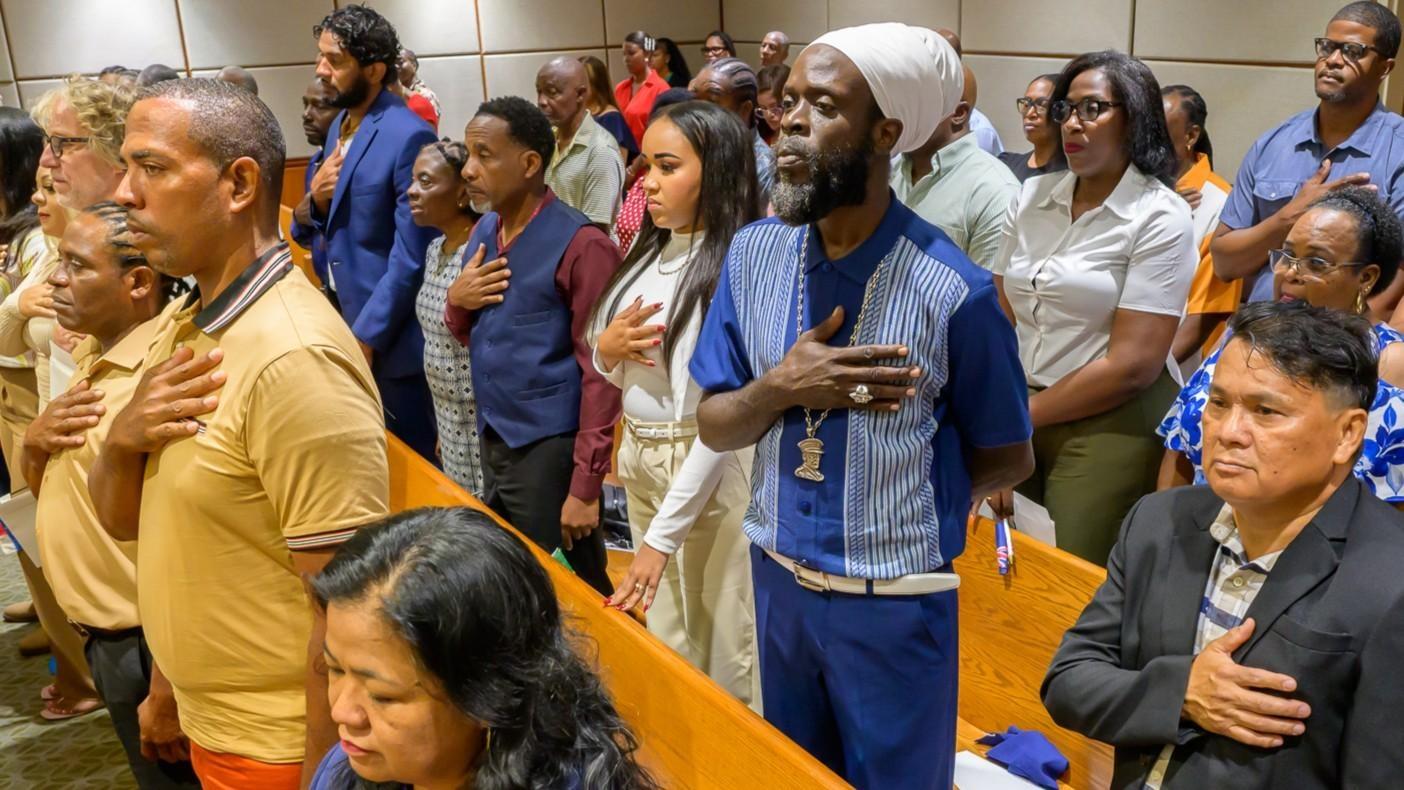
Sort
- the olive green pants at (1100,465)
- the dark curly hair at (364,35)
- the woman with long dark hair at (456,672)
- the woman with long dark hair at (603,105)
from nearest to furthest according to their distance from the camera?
the woman with long dark hair at (456,672) → the olive green pants at (1100,465) → the dark curly hair at (364,35) → the woman with long dark hair at (603,105)

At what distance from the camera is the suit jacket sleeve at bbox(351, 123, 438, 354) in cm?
347

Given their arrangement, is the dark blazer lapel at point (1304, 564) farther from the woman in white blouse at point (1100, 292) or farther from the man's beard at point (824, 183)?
A: the woman in white blouse at point (1100, 292)

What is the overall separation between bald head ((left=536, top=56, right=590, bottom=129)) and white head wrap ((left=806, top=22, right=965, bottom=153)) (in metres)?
4.07

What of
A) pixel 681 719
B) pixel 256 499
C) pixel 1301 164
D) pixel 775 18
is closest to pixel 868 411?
pixel 681 719

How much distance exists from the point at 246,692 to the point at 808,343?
98cm

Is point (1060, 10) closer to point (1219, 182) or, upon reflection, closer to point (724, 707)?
point (1219, 182)

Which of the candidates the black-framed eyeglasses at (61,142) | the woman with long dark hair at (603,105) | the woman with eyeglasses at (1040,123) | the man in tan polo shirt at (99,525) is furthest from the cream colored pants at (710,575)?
the woman with long dark hair at (603,105)

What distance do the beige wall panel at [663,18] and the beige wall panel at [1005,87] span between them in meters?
3.67

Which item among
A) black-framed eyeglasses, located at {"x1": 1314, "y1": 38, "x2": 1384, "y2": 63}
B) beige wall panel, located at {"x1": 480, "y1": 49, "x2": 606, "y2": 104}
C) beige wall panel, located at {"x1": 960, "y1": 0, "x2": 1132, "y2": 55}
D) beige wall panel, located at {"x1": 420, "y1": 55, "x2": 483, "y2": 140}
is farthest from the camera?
beige wall panel, located at {"x1": 480, "y1": 49, "x2": 606, "y2": 104}

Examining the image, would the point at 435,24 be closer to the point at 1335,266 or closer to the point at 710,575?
the point at 710,575

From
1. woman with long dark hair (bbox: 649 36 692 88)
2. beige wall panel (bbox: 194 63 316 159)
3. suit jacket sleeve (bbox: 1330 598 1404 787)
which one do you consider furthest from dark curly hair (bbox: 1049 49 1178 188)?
beige wall panel (bbox: 194 63 316 159)

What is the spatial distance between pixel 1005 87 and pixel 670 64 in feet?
11.0

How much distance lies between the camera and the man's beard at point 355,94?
12.8ft

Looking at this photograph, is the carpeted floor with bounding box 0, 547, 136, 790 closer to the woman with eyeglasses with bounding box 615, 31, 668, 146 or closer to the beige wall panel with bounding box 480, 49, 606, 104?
the woman with eyeglasses with bounding box 615, 31, 668, 146
